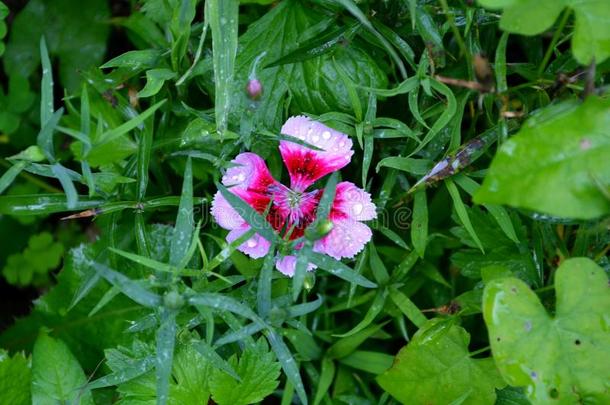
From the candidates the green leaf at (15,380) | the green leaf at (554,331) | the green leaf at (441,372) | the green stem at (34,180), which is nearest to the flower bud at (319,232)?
the green leaf at (554,331)

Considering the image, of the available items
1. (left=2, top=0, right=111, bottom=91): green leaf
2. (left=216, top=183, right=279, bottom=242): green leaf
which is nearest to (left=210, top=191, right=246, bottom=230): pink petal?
(left=216, top=183, right=279, bottom=242): green leaf

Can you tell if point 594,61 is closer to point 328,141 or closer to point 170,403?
point 328,141

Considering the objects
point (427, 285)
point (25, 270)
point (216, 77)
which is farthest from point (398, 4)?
point (25, 270)

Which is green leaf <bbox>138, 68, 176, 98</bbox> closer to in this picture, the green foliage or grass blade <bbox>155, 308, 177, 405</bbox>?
grass blade <bbox>155, 308, 177, 405</bbox>

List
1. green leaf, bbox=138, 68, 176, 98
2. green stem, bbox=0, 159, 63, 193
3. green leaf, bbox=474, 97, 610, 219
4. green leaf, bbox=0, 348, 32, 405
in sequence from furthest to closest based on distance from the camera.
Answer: green stem, bbox=0, 159, 63, 193, green leaf, bbox=0, 348, 32, 405, green leaf, bbox=138, 68, 176, 98, green leaf, bbox=474, 97, 610, 219

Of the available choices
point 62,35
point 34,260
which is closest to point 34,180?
point 34,260

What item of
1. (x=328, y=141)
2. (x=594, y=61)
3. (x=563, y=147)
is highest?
(x=594, y=61)

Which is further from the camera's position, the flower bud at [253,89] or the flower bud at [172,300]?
the flower bud at [253,89]

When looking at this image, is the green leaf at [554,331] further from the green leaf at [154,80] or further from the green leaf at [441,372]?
the green leaf at [154,80]
